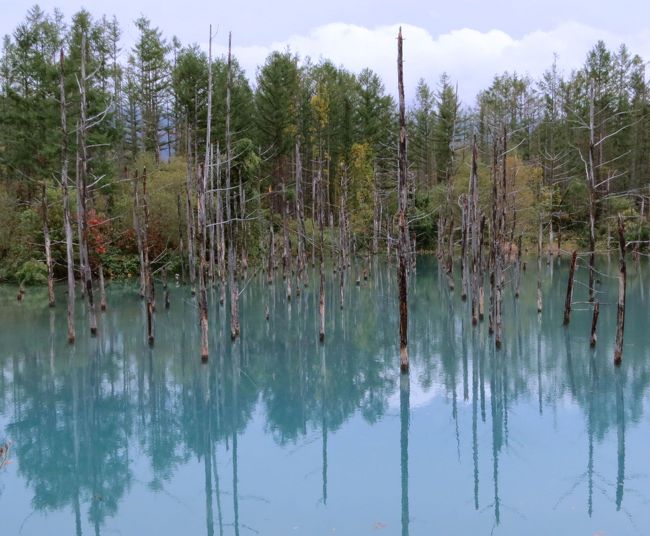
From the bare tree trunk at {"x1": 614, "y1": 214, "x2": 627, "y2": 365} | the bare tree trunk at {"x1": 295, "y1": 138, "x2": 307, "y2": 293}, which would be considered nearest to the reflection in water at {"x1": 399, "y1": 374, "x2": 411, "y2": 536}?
the bare tree trunk at {"x1": 295, "y1": 138, "x2": 307, "y2": 293}

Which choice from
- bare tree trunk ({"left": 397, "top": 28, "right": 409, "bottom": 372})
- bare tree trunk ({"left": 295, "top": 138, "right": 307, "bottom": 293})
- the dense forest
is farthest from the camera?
the dense forest

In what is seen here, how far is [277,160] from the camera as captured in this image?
3897 centimetres

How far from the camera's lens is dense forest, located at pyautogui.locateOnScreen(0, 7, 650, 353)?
23.8 m

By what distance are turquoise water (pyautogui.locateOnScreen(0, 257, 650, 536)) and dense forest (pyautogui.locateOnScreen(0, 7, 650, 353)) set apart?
2216mm

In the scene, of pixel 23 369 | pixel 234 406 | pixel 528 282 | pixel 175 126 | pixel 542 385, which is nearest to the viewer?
pixel 234 406

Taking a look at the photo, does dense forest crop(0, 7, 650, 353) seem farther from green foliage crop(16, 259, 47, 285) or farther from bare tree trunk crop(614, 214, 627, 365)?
bare tree trunk crop(614, 214, 627, 365)

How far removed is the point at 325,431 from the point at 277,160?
3041 cm

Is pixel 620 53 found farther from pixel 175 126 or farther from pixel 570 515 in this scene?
pixel 570 515

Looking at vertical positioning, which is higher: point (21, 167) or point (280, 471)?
point (21, 167)

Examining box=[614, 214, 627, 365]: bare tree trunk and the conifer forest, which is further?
box=[614, 214, 627, 365]: bare tree trunk

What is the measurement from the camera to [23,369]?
1384 centimetres

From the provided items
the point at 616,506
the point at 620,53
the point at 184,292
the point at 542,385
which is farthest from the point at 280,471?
the point at 620,53

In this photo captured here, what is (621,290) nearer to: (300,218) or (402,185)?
(402,185)

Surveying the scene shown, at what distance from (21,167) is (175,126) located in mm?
11447
